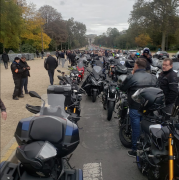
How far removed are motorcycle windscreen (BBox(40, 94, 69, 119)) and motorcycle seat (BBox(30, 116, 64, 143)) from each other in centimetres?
63

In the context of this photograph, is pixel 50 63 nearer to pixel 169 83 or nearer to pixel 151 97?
pixel 169 83

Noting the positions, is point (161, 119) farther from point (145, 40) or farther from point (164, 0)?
point (145, 40)

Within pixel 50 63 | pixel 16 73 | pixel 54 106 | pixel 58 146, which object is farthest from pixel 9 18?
pixel 58 146

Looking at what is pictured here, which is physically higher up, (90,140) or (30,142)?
(30,142)

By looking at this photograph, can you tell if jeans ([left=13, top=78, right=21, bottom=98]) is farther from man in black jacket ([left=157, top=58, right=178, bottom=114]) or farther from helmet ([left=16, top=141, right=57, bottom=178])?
helmet ([left=16, top=141, right=57, bottom=178])

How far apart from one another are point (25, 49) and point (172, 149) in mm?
47041

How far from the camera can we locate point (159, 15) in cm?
4862

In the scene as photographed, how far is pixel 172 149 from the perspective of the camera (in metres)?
2.29

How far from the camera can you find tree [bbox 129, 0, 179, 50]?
46.4 meters

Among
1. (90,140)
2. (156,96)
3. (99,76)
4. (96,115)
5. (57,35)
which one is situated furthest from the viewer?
(57,35)

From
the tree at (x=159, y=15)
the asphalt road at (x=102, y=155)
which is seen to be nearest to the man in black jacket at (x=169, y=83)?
the asphalt road at (x=102, y=155)

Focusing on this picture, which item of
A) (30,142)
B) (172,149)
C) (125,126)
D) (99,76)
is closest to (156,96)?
(172,149)

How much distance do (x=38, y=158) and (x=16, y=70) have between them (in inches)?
274

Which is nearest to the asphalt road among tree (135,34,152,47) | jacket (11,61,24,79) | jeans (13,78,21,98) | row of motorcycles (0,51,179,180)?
row of motorcycles (0,51,179,180)
